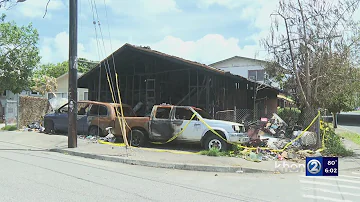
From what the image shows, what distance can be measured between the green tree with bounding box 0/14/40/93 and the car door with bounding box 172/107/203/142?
64.6 ft

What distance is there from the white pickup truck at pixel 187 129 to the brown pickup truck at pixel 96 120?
35cm

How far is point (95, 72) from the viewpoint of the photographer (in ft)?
59.2

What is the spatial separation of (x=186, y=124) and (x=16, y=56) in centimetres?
2065

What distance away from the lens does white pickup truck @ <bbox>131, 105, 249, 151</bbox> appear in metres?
10.5

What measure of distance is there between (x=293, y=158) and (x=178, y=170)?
3991 millimetres

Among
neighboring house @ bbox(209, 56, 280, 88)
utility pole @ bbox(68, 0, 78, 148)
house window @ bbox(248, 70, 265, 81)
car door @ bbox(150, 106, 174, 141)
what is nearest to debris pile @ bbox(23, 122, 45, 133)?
utility pole @ bbox(68, 0, 78, 148)

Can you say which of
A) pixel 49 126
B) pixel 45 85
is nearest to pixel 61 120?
pixel 49 126

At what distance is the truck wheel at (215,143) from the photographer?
10.5 metres

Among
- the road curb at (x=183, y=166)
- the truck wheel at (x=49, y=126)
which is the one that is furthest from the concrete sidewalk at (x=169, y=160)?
the truck wheel at (x=49, y=126)

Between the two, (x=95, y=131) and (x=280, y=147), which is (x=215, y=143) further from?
(x=95, y=131)

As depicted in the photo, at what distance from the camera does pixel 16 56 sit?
84.3 feet

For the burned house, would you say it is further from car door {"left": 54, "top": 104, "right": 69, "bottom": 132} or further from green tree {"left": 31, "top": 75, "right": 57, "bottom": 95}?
green tree {"left": 31, "top": 75, "right": 57, "bottom": 95}

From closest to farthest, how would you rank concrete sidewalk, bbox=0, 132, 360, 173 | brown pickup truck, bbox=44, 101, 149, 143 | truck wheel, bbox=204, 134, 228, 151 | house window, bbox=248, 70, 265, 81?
concrete sidewalk, bbox=0, 132, 360, 173, truck wheel, bbox=204, 134, 228, 151, brown pickup truck, bbox=44, 101, 149, 143, house window, bbox=248, 70, 265, 81

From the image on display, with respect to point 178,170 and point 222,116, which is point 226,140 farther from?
point 222,116
